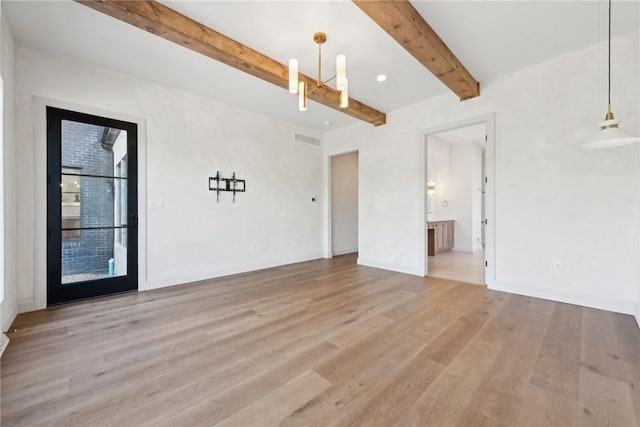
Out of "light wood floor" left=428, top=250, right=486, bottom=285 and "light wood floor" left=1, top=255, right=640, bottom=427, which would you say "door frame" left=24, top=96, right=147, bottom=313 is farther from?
"light wood floor" left=428, top=250, right=486, bottom=285

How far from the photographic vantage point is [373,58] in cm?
316

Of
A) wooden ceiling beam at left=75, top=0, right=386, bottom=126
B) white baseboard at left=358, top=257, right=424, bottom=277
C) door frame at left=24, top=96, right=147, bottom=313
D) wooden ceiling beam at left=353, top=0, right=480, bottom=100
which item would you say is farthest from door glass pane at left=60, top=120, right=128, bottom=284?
white baseboard at left=358, top=257, right=424, bottom=277

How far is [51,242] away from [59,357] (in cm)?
173

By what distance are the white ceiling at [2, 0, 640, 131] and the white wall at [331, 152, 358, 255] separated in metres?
3.27

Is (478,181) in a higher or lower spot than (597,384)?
higher

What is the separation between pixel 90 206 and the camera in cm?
338

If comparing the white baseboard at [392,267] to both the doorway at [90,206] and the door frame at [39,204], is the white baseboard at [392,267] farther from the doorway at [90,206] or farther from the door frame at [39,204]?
the door frame at [39,204]

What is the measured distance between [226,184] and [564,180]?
4676 millimetres

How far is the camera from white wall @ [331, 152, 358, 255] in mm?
6701

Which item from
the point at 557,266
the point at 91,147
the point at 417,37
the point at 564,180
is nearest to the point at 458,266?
the point at 557,266

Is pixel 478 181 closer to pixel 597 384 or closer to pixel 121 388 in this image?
pixel 597 384

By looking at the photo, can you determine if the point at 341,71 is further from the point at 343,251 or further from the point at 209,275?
the point at 343,251

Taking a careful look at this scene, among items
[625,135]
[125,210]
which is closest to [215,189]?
[125,210]

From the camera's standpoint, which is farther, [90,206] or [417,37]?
[90,206]
